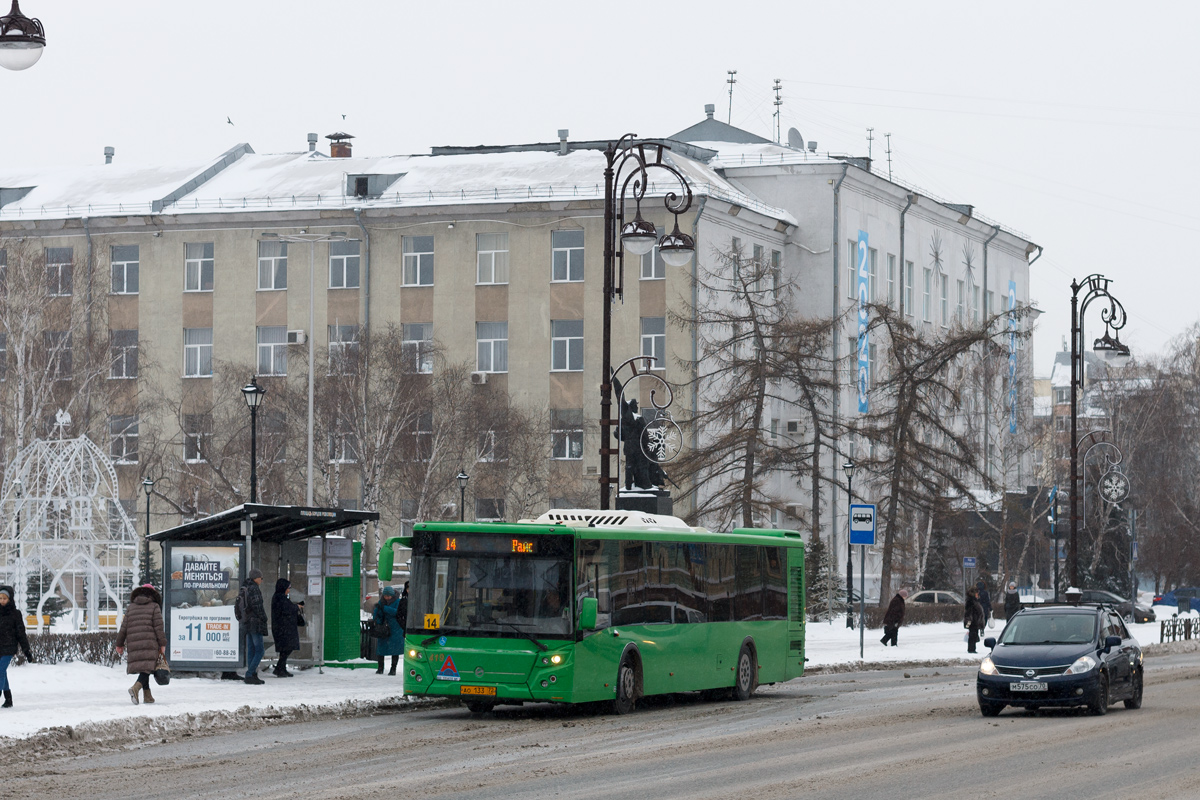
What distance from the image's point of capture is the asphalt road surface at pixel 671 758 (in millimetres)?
15039

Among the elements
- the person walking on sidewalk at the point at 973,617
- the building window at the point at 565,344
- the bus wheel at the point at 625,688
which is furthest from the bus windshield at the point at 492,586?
the building window at the point at 565,344

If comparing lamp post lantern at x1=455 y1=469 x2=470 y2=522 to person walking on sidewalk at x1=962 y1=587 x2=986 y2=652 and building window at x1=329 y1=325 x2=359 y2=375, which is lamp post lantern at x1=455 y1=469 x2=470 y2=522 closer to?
building window at x1=329 y1=325 x2=359 y2=375

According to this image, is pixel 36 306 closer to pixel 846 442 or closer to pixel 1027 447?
pixel 846 442

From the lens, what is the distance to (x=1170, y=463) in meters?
94.2

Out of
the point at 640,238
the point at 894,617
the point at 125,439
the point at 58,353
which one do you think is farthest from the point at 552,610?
the point at 125,439

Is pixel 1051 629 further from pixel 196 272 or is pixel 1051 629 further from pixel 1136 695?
pixel 196 272

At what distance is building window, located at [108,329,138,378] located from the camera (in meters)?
73.1

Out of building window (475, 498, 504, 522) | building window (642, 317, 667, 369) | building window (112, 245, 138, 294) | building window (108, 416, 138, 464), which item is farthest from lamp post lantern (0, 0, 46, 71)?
building window (112, 245, 138, 294)

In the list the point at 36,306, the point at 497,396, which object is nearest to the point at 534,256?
the point at 497,396

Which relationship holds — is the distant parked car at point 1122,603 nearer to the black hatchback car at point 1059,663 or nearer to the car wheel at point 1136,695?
the car wheel at point 1136,695

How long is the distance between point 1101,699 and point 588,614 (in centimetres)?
629

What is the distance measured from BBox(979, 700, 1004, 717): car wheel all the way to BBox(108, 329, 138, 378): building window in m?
53.6

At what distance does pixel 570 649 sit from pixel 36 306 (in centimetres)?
4356

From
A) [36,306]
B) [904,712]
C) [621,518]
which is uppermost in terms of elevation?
[36,306]
